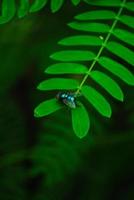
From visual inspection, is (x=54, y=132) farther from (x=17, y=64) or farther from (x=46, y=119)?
(x=17, y=64)

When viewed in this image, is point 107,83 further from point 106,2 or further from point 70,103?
point 106,2

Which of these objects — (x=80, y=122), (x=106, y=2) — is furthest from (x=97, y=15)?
(x=80, y=122)

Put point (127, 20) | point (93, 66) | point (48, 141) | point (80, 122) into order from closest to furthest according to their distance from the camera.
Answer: point (80, 122) < point (93, 66) < point (127, 20) < point (48, 141)

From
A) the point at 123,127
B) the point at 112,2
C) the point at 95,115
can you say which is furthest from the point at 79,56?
the point at 123,127

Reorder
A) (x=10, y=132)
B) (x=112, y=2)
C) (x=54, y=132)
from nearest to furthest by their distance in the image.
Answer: (x=112, y=2) < (x=54, y=132) < (x=10, y=132)

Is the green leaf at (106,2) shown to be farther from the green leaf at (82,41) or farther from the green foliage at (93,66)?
the green leaf at (82,41)

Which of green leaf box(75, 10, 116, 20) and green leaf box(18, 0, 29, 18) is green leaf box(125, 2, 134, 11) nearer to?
green leaf box(75, 10, 116, 20)

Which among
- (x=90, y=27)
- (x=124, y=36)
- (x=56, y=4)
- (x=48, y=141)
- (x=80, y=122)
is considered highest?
(x=56, y=4)
